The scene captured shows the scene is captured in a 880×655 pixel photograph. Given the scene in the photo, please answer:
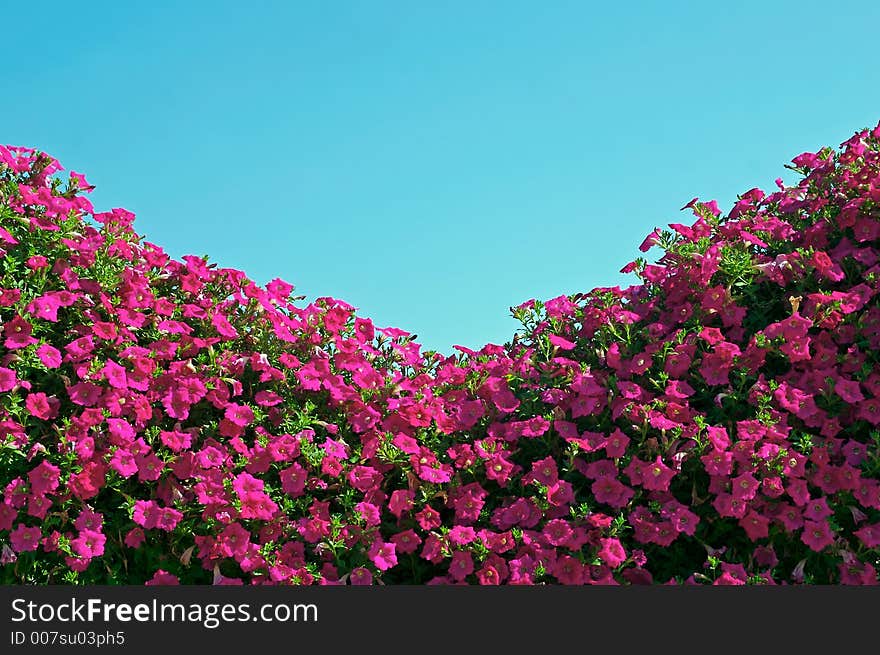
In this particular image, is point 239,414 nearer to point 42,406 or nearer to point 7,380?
point 42,406

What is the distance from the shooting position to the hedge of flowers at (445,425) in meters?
4.14

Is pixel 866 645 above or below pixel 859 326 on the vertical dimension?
below

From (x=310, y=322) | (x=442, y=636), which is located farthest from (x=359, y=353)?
(x=442, y=636)

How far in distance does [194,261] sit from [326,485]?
5.16 ft

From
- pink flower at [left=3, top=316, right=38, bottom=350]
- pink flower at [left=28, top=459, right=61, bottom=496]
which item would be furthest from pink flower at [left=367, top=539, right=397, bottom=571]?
pink flower at [left=3, top=316, right=38, bottom=350]

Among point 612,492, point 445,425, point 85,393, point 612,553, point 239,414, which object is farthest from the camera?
point 445,425

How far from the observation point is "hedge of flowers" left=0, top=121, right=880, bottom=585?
4137 millimetres

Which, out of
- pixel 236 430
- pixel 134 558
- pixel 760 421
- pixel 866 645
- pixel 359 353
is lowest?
pixel 866 645

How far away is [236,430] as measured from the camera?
14.7 ft

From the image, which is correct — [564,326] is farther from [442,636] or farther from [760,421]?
[442,636]

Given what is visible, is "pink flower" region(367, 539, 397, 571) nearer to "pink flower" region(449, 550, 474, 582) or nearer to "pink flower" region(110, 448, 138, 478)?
"pink flower" region(449, 550, 474, 582)

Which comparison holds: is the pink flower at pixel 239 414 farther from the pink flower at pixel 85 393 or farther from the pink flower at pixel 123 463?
the pink flower at pixel 85 393

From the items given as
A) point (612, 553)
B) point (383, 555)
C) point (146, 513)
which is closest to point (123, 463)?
point (146, 513)

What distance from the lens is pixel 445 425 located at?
188 inches
